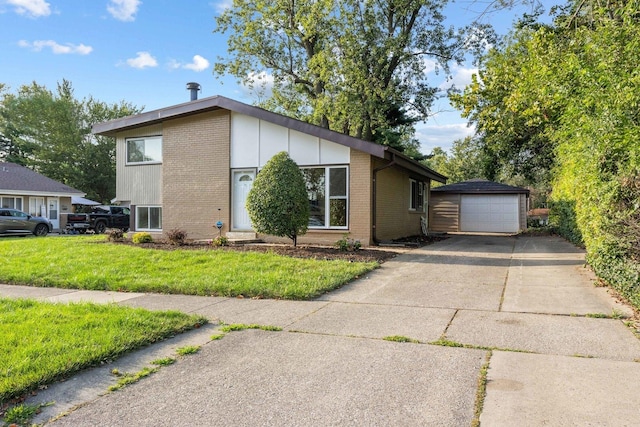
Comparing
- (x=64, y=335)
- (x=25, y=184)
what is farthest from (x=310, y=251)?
(x=25, y=184)

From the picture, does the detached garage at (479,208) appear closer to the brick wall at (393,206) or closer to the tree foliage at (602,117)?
the brick wall at (393,206)

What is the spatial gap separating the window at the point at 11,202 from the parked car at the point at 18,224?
6.08 metres

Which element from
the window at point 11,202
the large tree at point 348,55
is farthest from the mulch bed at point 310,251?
the window at point 11,202

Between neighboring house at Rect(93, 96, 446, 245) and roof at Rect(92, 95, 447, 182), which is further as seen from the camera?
neighboring house at Rect(93, 96, 446, 245)

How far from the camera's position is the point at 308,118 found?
2478 centimetres

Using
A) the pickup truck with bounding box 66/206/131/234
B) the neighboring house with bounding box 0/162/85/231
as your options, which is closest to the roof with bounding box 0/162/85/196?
the neighboring house with bounding box 0/162/85/231

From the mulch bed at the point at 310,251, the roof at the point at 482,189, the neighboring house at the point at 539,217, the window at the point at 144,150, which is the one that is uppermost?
the window at the point at 144,150

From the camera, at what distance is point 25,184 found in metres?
28.0

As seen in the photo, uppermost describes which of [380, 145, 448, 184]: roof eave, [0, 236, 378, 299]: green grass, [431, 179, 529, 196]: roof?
[380, 145, 448, 184]: roof eave

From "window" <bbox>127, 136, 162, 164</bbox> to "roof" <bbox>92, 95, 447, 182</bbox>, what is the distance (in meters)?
0.54

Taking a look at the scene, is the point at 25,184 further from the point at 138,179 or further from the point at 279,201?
the point at 279,201

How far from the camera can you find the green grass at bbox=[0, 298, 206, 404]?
11.8 ft

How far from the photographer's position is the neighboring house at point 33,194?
2698 cm

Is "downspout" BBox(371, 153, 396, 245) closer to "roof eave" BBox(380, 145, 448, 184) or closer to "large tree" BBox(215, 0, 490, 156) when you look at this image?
"roof eave" BBox(380, 145, 448, 184)
